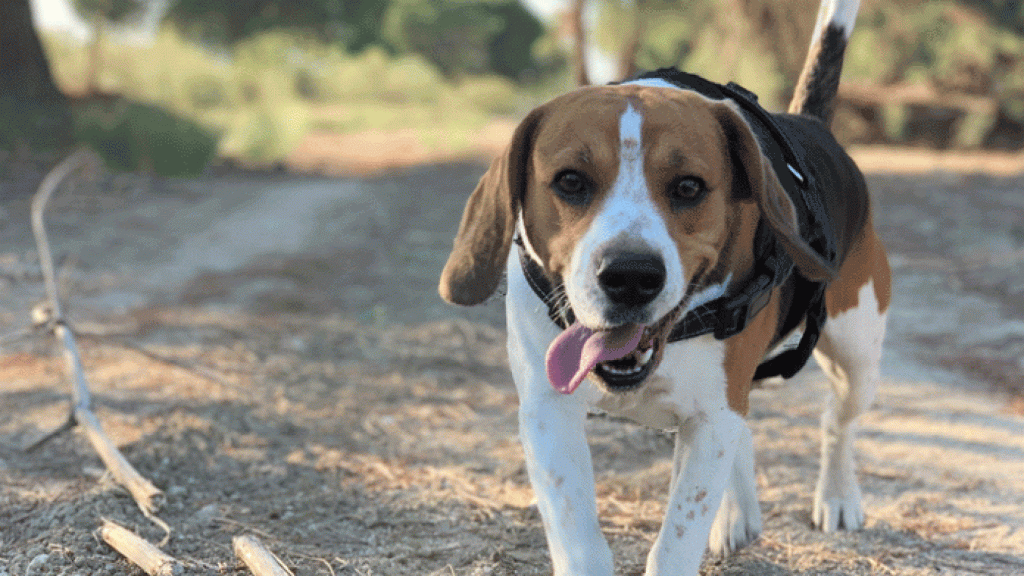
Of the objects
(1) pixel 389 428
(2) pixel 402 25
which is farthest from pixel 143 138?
(2) pixel 402 25

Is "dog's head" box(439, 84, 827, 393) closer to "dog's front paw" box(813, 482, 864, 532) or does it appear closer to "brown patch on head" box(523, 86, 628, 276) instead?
"brown patch on head" box(523, 86, 628, 276)

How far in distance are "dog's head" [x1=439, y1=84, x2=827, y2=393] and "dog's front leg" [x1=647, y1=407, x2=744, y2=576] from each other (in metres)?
0.34

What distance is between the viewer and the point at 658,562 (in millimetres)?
2623

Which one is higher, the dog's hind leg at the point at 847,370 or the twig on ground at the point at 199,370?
the dog's hind leg at the point at 847,370

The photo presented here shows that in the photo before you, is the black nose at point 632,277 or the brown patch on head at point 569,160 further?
the brown patch on head at point 569,160

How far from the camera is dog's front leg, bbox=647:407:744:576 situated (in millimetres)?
2605

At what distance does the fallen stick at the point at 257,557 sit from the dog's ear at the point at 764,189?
69.4 inches

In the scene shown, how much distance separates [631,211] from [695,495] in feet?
2.72

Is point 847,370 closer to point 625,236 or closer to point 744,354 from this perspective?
point 744,354

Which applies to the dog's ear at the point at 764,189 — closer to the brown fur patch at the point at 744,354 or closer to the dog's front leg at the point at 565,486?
the brown fur patch at the point at 744,354

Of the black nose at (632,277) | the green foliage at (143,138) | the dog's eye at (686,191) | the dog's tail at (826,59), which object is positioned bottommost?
the green foliage at (143,138)

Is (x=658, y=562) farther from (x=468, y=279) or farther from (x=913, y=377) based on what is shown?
(x=913, y=377)

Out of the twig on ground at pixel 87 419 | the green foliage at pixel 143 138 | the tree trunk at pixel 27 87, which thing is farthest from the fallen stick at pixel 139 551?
the tree trunk at pixel 27 87

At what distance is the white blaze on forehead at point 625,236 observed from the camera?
2266mm
